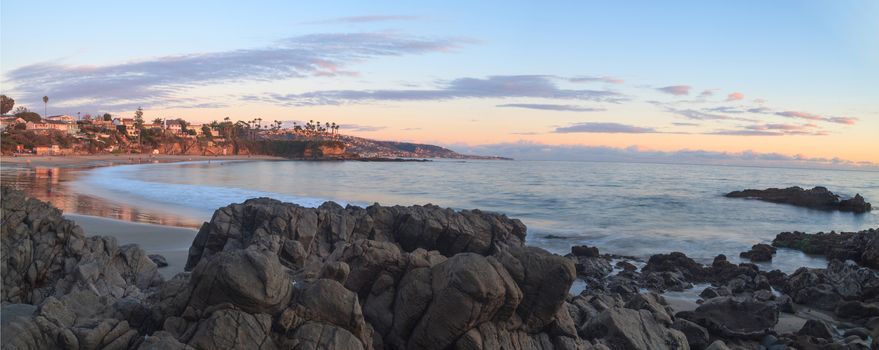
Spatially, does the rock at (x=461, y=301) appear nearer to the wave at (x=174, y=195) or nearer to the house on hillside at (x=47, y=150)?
the wave at (x=174, y=195)

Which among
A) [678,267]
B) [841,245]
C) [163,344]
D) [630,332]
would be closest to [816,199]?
[841,245]

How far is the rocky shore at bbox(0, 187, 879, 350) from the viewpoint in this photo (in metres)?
6.63

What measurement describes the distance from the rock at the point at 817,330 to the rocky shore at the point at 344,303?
0.09ft

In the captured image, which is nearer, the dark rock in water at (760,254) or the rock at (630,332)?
the rock at (630,332)

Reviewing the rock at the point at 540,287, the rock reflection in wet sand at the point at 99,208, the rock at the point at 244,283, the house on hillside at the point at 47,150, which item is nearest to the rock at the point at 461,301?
the rock at the point at 540,287

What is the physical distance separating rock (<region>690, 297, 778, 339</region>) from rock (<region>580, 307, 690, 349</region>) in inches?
87.3

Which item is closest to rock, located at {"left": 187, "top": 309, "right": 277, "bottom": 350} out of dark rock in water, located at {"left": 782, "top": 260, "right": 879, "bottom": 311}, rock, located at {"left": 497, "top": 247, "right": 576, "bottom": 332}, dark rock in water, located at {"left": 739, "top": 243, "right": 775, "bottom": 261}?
rock, located at {"left": 497, "top": 247, "right": 576, "bottom": 332}

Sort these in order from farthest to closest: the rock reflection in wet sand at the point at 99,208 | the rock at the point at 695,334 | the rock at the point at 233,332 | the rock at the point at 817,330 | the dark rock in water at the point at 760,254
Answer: the rock reflection in wet sand at the point at 99,208 → the dark rock in water at the point at 760,254 → the rock at the point at 817,330 → the rock at the point at 695,334 → the rock at the point at 233,332

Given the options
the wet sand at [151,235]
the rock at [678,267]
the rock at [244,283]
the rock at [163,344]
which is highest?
the rock at [244,283]

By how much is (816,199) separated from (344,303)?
52.7 meters

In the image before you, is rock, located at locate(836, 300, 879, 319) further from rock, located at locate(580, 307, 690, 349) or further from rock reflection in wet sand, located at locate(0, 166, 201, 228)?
rock reflection in wet sand, located at locate(0, 166, 201, 228)

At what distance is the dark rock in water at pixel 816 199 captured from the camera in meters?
46.8

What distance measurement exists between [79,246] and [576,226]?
24.3m

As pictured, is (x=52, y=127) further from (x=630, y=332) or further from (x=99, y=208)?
(x=630, y=332)
